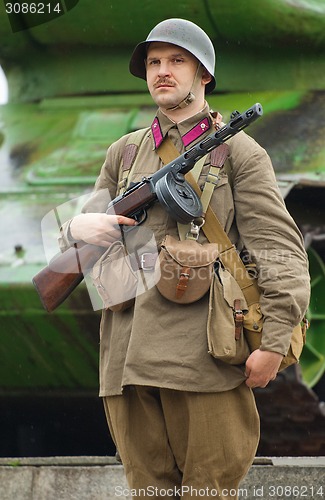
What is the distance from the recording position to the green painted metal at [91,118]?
6.73 m

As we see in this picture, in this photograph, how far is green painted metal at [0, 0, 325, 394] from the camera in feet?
22.1

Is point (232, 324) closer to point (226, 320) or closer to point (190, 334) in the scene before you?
point (226, 320)

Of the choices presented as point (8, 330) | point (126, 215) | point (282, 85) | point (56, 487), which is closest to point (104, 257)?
point (126, 215)

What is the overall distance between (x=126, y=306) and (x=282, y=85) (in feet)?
12.9

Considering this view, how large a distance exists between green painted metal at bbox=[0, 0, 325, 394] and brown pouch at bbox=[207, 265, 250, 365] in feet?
8.73

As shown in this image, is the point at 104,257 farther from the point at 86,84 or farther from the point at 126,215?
the point at 86,84

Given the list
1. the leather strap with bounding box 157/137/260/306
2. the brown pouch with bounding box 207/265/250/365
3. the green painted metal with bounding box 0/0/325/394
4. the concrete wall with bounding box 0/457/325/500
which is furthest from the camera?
the green painted metal with bounding box 0/0/325/394

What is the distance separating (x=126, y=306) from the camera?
4023 millimetres

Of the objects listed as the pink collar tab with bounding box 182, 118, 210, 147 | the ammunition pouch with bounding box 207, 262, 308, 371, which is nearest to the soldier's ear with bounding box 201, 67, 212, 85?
the pink collar tab with bounding box 182, 118, 210, 147

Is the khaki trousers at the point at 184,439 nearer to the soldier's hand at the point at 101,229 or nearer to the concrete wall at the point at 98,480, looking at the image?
the soldier's hand at the point at 101,229

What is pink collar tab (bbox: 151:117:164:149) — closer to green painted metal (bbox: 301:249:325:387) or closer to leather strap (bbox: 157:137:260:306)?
leather strap (bbox: 157:137:260:306)

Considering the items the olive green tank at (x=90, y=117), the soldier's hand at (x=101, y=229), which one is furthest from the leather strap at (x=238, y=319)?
the olive green tank at (x=90, y=117)

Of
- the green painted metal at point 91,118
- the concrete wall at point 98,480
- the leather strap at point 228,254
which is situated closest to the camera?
the leather strap at point 228,254

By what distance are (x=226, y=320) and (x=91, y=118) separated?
3.97m
